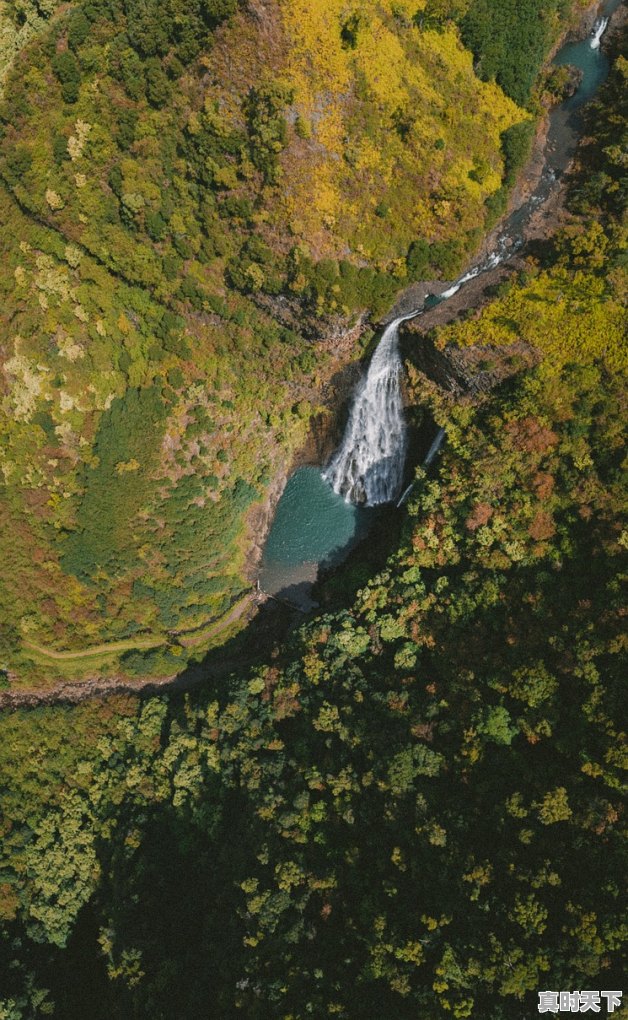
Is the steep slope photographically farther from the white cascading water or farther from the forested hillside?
the white cascading water

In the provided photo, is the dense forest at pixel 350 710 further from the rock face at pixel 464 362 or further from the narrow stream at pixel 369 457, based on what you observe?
the narrow stream at pixel 369 457

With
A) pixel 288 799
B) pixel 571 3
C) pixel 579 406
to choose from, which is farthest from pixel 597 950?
pixel 571 3

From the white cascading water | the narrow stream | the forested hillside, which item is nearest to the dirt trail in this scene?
the forested hillside

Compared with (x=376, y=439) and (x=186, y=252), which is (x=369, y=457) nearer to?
(x=376, y=439)

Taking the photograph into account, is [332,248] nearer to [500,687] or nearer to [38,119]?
[38,119]

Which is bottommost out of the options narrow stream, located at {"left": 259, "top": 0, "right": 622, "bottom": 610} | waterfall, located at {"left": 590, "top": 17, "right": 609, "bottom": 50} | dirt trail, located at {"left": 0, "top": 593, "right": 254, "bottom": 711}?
dirt trail, located at {"left": 0, "top": 593, "right": 254, "bottom": 711}

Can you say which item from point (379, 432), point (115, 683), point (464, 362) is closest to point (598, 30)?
point (464, 362)
